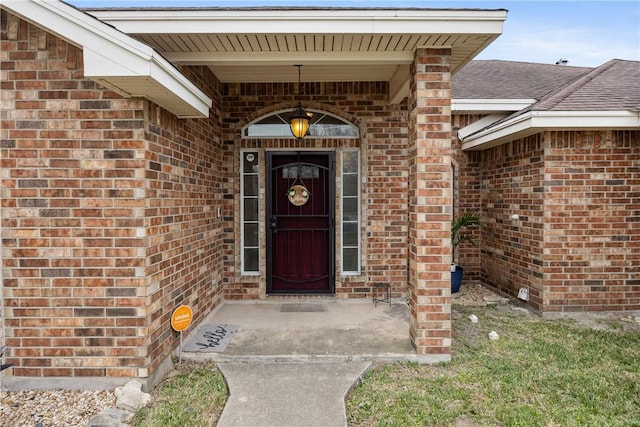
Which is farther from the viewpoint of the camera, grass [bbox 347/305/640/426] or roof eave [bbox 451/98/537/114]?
roof eave [bbox 451/98/537/114]

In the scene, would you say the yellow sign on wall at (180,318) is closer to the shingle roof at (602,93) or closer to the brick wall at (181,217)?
the brick wall at (181,217)

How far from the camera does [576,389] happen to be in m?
2.96

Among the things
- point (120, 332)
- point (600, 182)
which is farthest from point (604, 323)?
point (120, 332)

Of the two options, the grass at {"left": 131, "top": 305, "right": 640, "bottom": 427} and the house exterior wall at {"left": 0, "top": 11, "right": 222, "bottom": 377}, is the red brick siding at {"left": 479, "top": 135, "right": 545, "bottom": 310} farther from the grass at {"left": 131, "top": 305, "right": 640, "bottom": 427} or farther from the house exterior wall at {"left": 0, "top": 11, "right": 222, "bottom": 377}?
the house exterior wall at {"left": 0, "top": 11, "right": 222, "bottom": 377}

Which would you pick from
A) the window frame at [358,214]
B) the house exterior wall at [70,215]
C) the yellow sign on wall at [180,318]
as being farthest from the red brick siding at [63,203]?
the window frame at [358,214]

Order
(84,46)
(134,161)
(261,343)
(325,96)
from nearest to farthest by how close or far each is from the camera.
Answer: (84,46) → (134,161) → (261,343) → (325,96)

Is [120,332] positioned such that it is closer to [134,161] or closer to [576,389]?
[134,161]

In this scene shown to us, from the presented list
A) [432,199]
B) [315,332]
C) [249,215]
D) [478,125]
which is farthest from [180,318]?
[478,125]

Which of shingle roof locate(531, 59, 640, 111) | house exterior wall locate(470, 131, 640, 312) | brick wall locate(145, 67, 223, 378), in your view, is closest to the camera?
brick wall locate(145, 67, 223, 378)

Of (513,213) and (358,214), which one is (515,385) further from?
(513,213)

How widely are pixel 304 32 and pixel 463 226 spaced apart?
462cm

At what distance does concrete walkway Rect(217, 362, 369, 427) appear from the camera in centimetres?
253

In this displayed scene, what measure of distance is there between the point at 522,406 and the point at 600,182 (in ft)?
11.8

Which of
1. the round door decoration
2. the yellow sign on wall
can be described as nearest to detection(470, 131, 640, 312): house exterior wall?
the round door decoration
